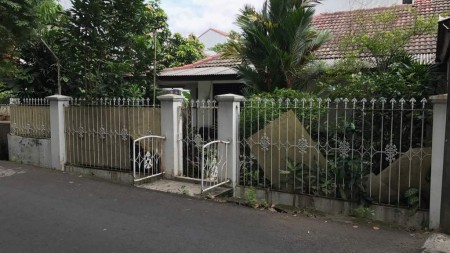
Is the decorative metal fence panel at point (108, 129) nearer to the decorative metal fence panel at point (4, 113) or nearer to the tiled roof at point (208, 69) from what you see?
the tiled roof at point (208, 69)

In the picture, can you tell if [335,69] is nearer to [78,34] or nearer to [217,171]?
[217,171]

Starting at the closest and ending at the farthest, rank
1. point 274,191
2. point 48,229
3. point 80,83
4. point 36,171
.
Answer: point 48,229, point 274,191, point 36,171, point 80,83

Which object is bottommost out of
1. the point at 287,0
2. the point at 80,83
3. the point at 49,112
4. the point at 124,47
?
the point at 49,112

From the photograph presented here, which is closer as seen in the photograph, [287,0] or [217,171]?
[217,171]

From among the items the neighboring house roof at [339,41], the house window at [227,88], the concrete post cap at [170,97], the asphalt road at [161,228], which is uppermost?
the neighboring house roof at [339,41]

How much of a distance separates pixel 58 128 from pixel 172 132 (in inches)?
126

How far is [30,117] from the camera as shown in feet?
33.1

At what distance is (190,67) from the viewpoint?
14.7m

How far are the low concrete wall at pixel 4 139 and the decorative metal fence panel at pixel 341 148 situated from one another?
7.75 metres

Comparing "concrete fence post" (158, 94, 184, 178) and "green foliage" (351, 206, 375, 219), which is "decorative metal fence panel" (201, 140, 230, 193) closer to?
"concrete fence post" (158, 94, 184, 178)

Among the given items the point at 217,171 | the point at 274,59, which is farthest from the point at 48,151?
the point at 274,59

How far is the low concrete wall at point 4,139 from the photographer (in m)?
11.3

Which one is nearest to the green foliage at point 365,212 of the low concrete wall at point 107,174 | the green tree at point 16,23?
the low concrete wall at point 107,174

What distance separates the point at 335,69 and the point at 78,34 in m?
5.62
